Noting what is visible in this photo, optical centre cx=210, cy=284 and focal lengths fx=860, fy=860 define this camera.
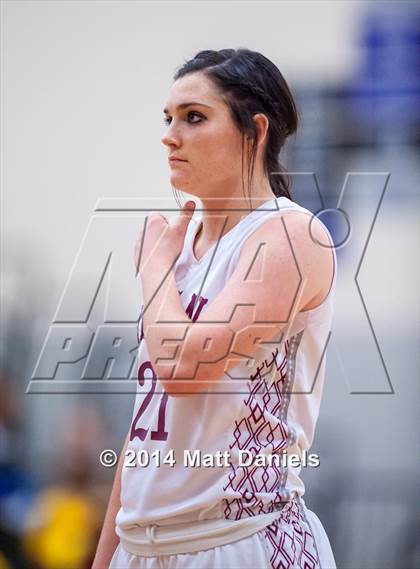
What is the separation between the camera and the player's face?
0.84 meters

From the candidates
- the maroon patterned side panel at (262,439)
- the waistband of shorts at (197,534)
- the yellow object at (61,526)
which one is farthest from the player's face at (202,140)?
the yellow object at (61,526)

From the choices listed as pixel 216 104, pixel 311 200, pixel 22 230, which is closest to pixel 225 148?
pixel 216 104

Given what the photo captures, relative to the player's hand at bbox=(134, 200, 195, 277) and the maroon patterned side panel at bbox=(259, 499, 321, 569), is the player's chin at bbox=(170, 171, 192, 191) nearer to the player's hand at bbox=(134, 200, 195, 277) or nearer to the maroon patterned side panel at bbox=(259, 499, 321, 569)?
the player's hand at bbox=(134, 200, 195, 277)

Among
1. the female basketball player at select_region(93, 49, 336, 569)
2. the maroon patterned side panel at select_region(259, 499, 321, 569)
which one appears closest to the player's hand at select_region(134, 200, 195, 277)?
the female basketball player at select_region(93, 49, 336, 569)

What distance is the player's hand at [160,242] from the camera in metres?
0.83

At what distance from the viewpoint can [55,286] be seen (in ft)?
5.04

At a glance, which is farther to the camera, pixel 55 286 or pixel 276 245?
pixel 55 286

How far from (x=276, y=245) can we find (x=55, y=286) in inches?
32.6

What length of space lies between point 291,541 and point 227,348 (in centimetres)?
19

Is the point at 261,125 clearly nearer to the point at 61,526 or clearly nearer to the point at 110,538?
the point at 110,538

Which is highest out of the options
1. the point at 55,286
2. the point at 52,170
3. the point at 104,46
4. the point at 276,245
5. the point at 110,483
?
the point at 276,245

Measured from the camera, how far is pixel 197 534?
76cm

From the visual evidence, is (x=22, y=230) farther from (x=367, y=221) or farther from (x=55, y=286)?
(x=367, y=221)

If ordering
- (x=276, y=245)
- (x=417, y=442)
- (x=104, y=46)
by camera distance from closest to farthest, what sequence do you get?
(x=276, y=245), (x=417, y=442), (x=104, y=46)
